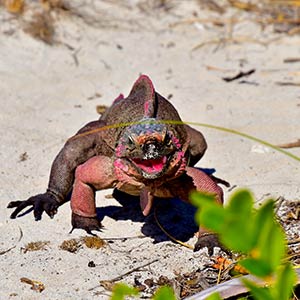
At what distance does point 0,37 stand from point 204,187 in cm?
416

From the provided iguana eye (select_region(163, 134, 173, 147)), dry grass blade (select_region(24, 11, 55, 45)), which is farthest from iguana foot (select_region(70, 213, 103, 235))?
dry grass blade (select_region(24, 11, 55, 45))

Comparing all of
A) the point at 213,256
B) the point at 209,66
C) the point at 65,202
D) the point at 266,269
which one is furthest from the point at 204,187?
the point at 209,66

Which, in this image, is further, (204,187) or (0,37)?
(0,37)

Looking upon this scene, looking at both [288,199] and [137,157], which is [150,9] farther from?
[137,157]

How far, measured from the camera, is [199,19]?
9.15 m

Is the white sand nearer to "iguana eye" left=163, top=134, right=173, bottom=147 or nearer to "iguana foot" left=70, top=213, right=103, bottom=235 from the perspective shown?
"iguana foot" left=70, top=213, right=103, bottom=235

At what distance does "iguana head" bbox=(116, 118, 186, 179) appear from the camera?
13.1 feet

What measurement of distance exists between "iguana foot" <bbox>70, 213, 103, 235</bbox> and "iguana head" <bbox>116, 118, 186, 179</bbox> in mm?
628

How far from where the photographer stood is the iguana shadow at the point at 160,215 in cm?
475

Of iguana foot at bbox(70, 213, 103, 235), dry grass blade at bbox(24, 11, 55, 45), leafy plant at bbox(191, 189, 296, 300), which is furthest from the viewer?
dry grass blade at bbox(24, 11, 55, 45)

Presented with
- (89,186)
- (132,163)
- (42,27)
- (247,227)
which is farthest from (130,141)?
(42,27)

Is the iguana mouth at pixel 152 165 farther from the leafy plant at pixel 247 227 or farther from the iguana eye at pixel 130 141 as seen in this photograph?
the leafy plant at pixel 247 227

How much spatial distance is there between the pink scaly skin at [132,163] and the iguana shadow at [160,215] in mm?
236

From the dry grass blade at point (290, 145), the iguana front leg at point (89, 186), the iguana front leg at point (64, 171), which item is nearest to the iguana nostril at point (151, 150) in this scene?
the iguana front leg at point (89, 186)
